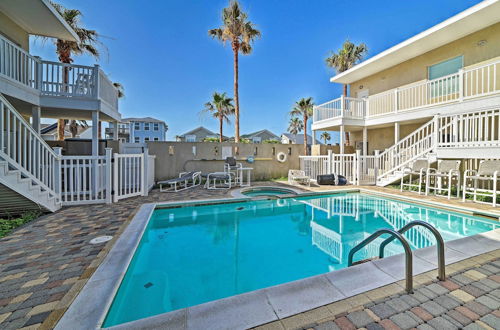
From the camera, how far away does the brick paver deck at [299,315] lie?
5.58ft

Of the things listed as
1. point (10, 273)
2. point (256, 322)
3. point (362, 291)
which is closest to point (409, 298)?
point (362, 291)

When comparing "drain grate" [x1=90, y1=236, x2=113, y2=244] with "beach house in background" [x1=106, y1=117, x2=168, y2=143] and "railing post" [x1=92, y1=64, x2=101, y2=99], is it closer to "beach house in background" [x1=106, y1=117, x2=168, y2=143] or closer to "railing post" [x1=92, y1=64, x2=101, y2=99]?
"railing post" [x1=92, y1=64, x2=101, y2=99]

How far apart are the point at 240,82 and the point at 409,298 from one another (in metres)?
13.3

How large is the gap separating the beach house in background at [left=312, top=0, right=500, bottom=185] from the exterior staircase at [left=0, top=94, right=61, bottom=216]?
11074 mm

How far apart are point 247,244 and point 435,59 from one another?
11.7 meters

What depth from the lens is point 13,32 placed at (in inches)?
287

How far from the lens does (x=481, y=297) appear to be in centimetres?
201

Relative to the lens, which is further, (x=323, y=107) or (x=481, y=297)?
(x=323, y=107)

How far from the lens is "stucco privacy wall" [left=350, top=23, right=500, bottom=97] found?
7930 mm

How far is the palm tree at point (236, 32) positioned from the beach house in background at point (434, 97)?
559cm

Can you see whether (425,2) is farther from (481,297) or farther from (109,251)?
(109,251)

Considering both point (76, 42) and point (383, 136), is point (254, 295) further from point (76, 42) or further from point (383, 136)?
point (76, 42)

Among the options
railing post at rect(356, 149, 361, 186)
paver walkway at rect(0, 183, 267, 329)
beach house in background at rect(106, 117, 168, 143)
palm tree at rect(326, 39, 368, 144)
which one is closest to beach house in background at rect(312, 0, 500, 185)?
railing post at rect(356, 149, 361, 186)

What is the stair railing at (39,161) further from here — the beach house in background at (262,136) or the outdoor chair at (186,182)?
the beach house in background at (262,136)
